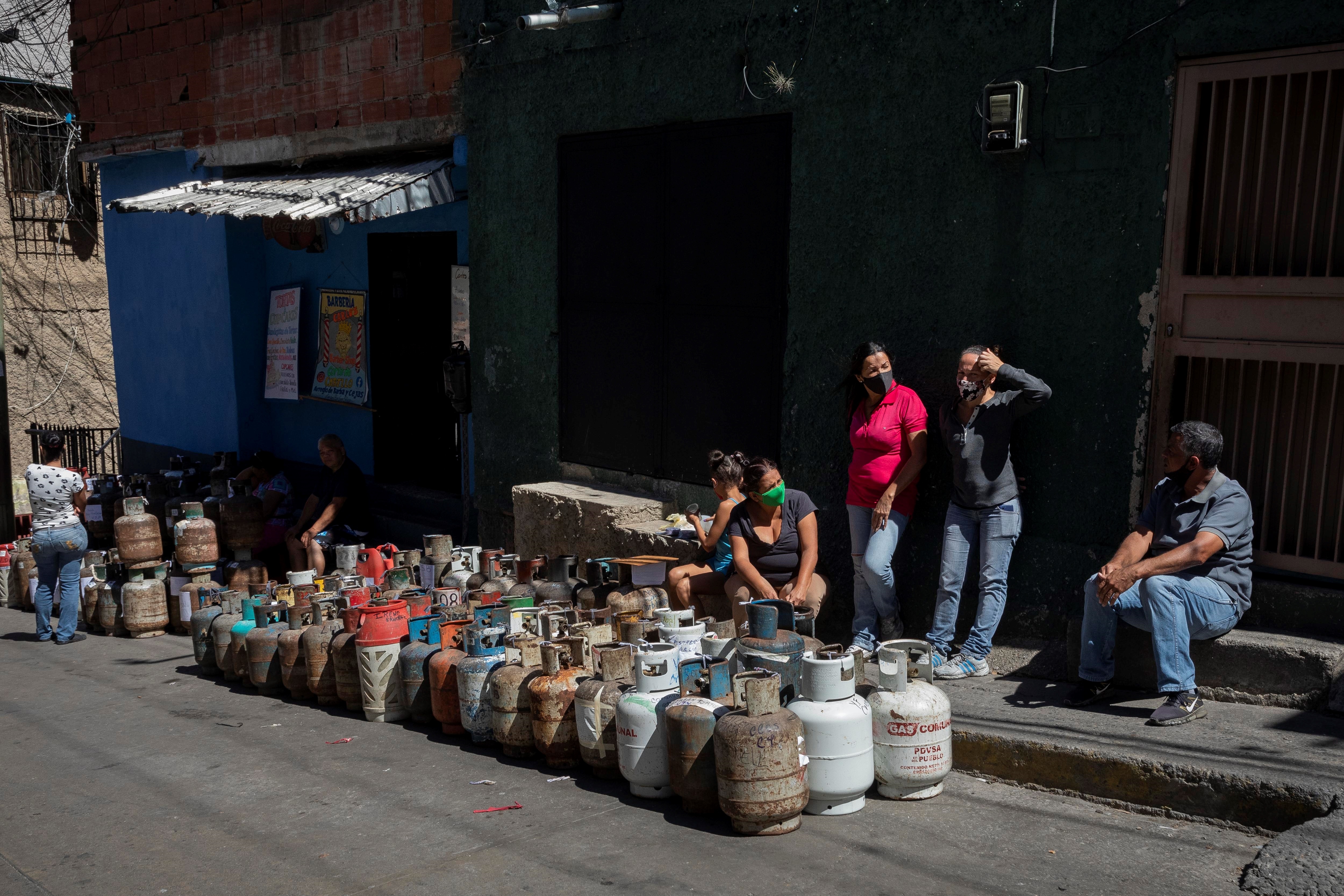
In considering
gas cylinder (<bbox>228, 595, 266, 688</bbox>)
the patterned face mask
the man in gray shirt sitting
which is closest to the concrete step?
the man in gray shirt sitting

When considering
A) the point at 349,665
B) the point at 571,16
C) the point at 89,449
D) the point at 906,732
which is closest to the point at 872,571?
the point at 906,732

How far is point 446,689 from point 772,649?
6.10ft

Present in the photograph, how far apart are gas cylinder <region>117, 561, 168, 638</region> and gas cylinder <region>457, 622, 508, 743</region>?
4.58 meters

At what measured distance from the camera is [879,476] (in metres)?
6.64

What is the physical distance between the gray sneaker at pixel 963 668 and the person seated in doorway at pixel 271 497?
6.65 meters

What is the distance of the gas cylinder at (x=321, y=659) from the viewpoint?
694 cm

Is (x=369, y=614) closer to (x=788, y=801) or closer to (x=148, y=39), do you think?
(x=788, y=801)

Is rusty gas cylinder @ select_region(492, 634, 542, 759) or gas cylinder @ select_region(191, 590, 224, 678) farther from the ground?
rusty gas cylinder @ select_region(492, 634, 542, 759)

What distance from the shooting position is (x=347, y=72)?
Answer: 1084 cm

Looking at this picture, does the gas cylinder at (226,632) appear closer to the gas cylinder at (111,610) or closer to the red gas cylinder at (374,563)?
the red gas cylinder at (374,563)

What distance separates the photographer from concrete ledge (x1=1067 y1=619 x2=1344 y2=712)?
5230mm

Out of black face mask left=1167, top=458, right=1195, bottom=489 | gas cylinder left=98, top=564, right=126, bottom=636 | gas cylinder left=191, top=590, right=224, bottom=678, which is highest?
black face mask left=1167, top=458, right=1195, bottom=489

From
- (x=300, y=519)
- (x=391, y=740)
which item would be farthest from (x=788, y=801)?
(x=300, y=519)

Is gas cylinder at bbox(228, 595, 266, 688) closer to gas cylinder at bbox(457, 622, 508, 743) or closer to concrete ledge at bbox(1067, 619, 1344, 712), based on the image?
gas cylinder at bbox(457, 622, 508, 743)
